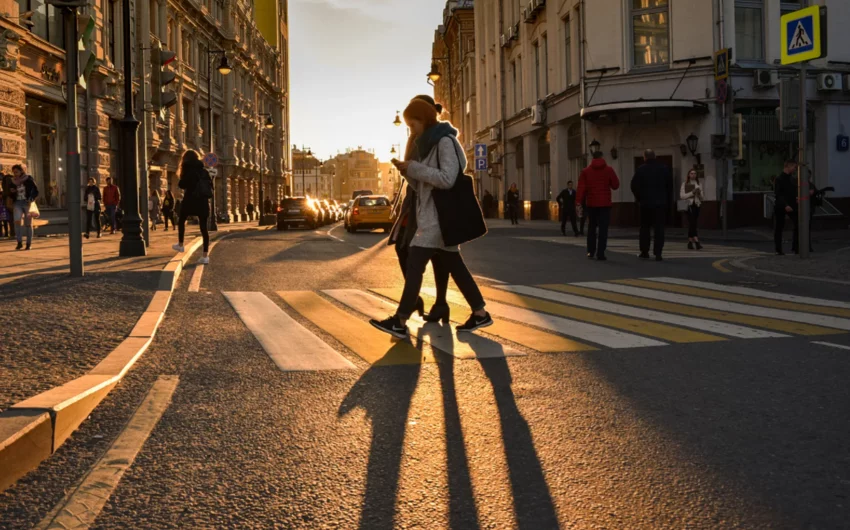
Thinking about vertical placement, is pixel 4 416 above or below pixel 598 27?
below

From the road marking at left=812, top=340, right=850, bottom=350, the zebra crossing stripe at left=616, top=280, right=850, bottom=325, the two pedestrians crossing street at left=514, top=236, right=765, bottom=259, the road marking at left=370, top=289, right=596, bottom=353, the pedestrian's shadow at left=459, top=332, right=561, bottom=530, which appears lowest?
the pedestrian's shadow at left=459, top=332, right=561, bottom=530

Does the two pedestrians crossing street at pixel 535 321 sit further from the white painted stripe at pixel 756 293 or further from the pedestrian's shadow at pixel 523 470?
the pedestrian's shadow at pixel 523 470

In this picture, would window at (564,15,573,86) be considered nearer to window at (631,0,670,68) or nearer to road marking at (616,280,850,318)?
window at (631,0,670,68)

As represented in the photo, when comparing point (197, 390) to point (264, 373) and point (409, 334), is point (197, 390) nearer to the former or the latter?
point (264, 373)

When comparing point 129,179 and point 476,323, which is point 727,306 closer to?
point 476,323

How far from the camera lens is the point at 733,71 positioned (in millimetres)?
25594

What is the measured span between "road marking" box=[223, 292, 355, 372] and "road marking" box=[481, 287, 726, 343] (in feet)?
7.60

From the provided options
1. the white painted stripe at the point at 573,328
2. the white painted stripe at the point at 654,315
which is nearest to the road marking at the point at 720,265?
the white painted stripe at the point at 654,315

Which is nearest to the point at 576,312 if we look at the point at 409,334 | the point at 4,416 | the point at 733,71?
the point at 409,334

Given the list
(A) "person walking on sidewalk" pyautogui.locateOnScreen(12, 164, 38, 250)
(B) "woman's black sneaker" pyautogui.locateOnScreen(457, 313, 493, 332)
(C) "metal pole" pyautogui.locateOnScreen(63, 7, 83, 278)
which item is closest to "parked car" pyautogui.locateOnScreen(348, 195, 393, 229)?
(A) "person walking on sidewalk" pyautogui.locateOnScreen(12, 164, 38, 250)

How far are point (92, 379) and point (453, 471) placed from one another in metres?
2.26

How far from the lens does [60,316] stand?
7.09m


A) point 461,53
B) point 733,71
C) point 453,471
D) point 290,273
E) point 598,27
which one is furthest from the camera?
point 461,53

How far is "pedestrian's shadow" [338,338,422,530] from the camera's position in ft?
9.86
